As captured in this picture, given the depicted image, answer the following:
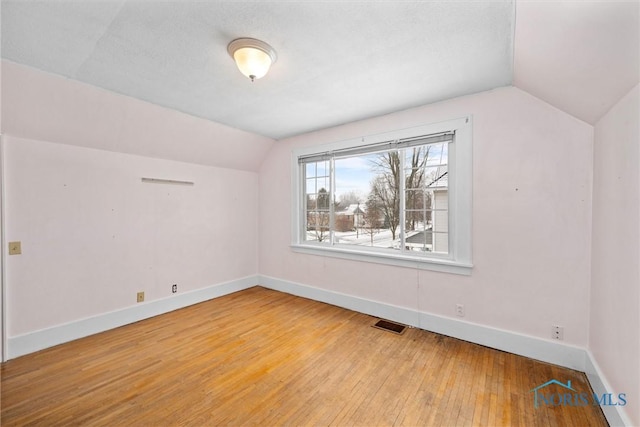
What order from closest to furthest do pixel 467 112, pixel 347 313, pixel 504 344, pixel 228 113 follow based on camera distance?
pixel 504 344 < pixel 467 112 < pixel 228 113 < pixel 347 313

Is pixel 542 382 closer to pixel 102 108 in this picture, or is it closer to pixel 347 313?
pixel 347 313

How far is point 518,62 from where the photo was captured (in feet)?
6.62

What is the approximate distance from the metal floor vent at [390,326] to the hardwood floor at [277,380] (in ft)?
0.35

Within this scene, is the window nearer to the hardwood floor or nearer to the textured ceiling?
the textured ceiling

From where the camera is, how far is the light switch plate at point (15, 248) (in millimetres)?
2439

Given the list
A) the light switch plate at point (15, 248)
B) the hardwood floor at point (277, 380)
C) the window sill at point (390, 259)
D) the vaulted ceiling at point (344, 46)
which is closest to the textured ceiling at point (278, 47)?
the vaulted ceiling at point (344, 46)

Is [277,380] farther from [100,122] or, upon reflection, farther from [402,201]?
[100,122]

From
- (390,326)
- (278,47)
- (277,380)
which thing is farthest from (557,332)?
(278,47)

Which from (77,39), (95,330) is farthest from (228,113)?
(95,330)

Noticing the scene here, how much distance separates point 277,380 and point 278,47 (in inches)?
100

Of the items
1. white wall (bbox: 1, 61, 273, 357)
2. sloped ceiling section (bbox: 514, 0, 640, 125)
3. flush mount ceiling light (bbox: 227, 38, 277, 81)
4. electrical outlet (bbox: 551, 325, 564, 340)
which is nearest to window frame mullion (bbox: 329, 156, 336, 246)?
white wall (bbox: 1, 61, 273, 357)

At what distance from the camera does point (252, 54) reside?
1830 mm

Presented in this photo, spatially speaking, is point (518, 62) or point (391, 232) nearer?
point (518, 62)

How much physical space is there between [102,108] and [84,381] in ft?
8.16
